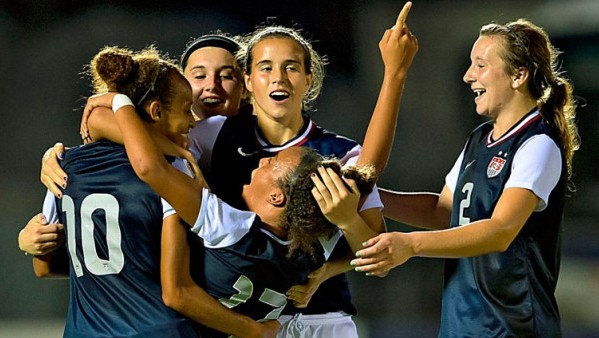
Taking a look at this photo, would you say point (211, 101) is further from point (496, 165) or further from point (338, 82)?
point (338, 82)

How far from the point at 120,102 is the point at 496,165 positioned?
1.05 m

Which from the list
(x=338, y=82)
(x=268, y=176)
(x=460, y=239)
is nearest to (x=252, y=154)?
(x=268, y=176)

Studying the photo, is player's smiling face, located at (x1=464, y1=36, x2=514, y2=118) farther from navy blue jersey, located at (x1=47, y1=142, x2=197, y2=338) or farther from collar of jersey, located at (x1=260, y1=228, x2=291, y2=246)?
navy blue jersey, located at (x1=47, y1=142, x2=197, y2=338)

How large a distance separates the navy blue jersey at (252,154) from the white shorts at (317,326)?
0.06 feet

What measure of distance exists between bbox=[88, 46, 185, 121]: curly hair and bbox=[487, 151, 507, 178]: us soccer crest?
91cm

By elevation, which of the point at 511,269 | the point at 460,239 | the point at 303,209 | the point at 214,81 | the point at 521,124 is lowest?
the point at 511,269

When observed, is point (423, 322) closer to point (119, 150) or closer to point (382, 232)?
point (382, 232)

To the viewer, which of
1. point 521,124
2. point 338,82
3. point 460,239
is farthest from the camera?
Result: point 338,82

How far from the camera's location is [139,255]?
2.49 meters

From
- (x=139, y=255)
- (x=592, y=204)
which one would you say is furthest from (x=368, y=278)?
(x=139, y=255)

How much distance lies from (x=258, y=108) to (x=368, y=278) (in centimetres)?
290

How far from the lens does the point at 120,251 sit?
249cm

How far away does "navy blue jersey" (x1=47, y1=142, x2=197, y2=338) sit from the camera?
2488 mm

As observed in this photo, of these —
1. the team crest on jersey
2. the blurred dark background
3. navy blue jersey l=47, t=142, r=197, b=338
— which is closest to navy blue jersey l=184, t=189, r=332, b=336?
navy blue jersey l=47, t=142, r=197, b=338
